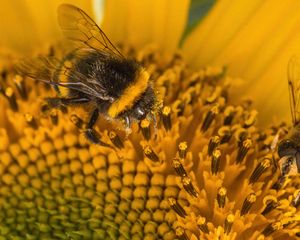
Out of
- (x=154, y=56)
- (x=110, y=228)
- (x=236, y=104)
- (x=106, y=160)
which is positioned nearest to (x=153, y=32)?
(x=154, y=56)

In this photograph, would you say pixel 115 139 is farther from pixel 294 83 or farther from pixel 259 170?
pixel 294 83

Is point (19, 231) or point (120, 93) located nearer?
point (120, 93)

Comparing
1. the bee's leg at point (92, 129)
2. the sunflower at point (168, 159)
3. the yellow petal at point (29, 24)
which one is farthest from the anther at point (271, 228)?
the yellow petal at point (29, 24)

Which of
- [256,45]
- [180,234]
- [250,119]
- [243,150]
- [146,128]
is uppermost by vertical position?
[256,45]

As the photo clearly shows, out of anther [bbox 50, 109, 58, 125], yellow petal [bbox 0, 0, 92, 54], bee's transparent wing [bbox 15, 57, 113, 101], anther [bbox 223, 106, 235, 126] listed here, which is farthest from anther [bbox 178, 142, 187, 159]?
yellow petal [bbox 0, 0, 92, 54]

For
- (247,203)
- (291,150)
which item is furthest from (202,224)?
(291,150)

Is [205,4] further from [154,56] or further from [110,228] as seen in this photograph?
[110,228]

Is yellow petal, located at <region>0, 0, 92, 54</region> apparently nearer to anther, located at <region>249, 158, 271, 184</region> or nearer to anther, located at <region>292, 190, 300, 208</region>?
anther, located at <region>249, 158, 271, 184</region>
